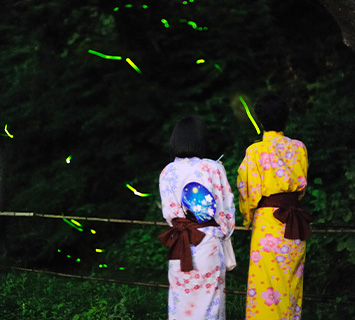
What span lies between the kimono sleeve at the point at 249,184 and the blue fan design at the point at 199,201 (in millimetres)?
440

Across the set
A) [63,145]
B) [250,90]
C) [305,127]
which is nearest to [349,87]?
[305,127]

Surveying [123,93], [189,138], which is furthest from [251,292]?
[123,93]

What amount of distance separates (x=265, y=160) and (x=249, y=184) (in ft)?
0.66

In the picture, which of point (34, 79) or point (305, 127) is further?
point (34, 79)

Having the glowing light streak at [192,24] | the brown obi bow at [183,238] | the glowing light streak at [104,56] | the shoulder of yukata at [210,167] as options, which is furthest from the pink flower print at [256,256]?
the glowing light streak at [104,56]

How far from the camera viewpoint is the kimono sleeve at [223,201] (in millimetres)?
3926

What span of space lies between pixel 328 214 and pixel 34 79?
15.9ft

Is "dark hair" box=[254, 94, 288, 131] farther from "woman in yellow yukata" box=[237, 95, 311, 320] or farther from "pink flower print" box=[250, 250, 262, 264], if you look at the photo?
"pink flower print" box=[250, 250, 262, 264]

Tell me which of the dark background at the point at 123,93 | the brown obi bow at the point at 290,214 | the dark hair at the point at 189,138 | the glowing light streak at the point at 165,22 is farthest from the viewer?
the glowing light streak at the point at 165,22

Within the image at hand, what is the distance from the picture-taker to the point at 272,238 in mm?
4180

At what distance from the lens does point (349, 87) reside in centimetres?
721

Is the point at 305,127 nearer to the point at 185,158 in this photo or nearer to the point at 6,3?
the point at 185,158

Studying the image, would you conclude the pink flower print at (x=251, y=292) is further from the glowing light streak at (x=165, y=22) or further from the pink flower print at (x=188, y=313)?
the glowing light streak at (x=165, y=22)

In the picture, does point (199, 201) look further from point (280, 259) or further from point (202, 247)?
point (280, 259)
